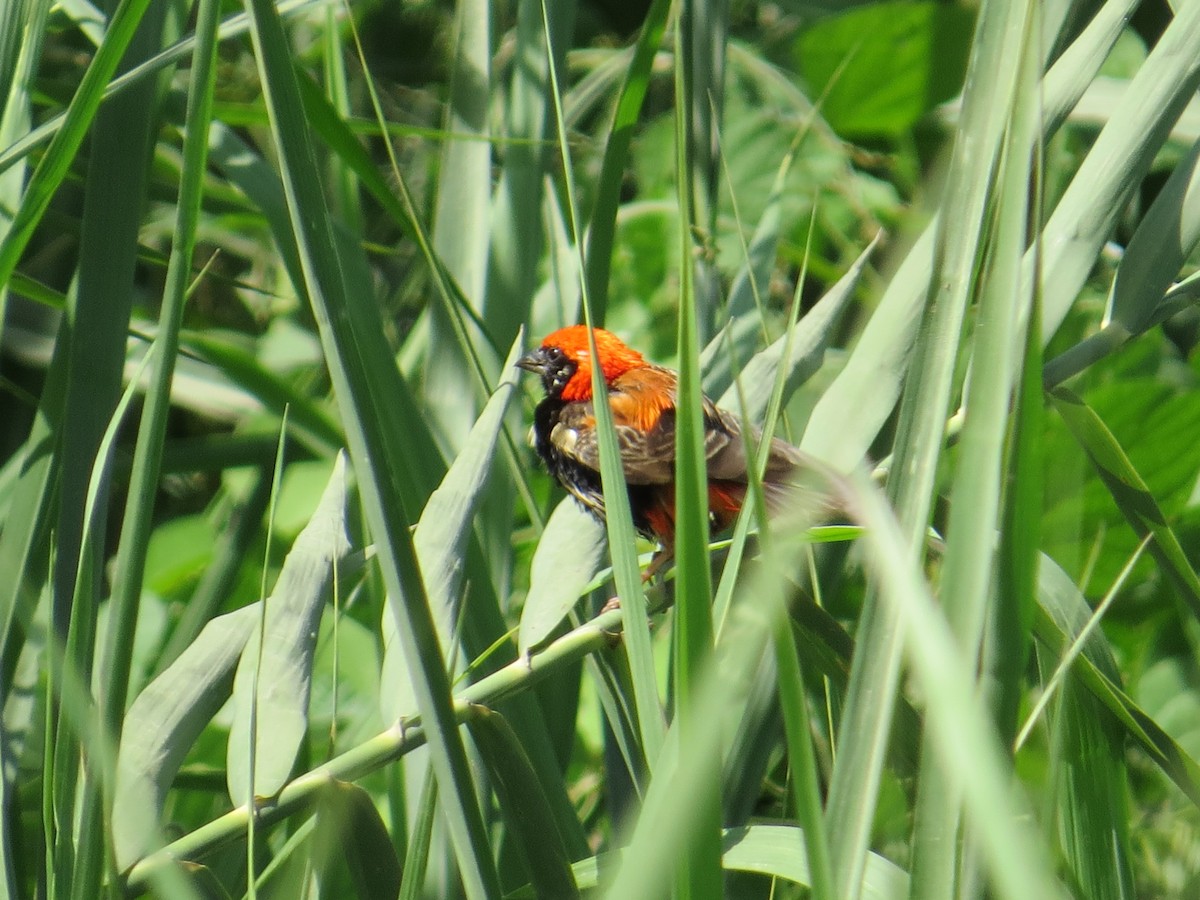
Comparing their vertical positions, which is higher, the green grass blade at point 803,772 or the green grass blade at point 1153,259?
the green grass blade at point 1153,259

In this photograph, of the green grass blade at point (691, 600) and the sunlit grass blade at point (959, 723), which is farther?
the green grass blade at point (691, 600)

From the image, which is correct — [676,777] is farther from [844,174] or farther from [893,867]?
[844,174]

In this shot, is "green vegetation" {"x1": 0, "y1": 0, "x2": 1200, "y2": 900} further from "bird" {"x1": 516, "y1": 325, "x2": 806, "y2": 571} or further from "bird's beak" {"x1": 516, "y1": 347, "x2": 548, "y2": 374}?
"bird's beak" {"x1": 516, "y1": 347, "x2": 548, "y2": 374}

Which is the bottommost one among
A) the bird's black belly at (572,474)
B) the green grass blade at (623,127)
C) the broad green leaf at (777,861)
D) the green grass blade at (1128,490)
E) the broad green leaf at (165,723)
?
the broad green leaf at (777,861)

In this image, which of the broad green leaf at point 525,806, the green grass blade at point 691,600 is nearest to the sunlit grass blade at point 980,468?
the green grass blade at point 691,600

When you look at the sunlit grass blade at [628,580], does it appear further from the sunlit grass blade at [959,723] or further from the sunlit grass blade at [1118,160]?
the sunlit grass blade at [1118,160]

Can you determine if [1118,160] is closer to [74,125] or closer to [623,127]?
[623,127]

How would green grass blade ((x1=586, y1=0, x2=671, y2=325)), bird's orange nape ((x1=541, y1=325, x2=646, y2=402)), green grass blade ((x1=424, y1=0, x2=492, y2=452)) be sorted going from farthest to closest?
bird's orange nape ((x1=541, y1=325, x2=646, y2=402))
green grass blade ((x1=424, y1=0, x2=492, y2=452))
green grass blade ((x1=586, y1=0, x2=671, y2=325))

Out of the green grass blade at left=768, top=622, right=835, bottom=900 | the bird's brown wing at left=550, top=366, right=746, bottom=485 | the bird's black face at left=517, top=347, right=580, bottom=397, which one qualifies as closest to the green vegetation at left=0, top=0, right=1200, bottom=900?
the green grass blade at left=768, top=622, right=835, bottom=900
